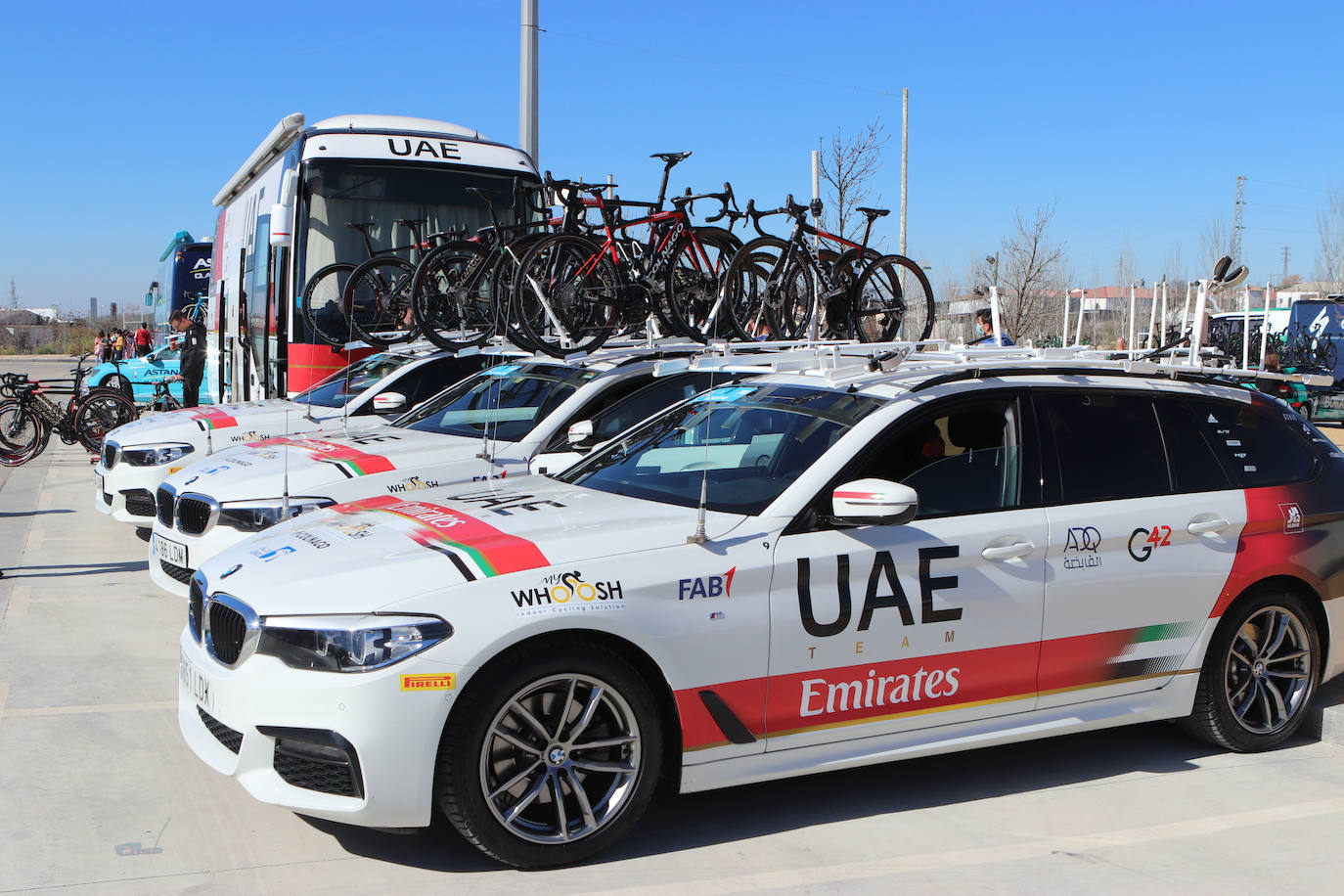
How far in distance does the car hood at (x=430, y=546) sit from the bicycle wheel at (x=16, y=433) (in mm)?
13171

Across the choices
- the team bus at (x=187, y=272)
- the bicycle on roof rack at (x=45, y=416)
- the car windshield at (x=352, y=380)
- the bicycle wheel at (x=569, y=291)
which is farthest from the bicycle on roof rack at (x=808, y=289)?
the team bus at (x=187, y=272)

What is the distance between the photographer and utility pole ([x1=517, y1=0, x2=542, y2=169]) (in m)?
16.1

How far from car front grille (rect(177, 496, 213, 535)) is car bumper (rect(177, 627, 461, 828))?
11.3 feet

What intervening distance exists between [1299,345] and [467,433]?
72.8ft

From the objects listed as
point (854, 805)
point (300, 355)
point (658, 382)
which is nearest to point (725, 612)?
point (854, 805)

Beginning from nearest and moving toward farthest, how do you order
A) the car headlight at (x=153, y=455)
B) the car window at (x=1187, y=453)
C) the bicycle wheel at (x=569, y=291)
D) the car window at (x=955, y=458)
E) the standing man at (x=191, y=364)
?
the car window at (x=955, y=458), the car window at (x=1187, y=453), the bicycle wheel at (x=569, y=291), the car headlight at (x=153, y=455), the standing man at (x=191, y=364)

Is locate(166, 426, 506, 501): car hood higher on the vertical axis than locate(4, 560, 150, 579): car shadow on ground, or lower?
higher

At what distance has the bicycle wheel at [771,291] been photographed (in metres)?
8.92

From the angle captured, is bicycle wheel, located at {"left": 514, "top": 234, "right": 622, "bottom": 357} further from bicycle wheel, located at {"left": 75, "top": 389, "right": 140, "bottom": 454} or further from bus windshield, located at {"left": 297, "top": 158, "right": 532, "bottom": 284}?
bicycle wheel, located at {"left": 75, "top": 389, "right": 140, "bottom": 454}

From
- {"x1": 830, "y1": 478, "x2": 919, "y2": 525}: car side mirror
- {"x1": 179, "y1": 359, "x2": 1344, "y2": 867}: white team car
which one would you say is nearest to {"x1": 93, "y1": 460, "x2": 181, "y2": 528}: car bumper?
{"x1": 179, "y1": 359, "x2": 1344, "y2": 867}: white team car

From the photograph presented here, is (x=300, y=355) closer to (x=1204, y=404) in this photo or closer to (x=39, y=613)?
(x=39, y=613)

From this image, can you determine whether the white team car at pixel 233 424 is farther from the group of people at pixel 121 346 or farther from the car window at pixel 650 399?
the group of people at pixel 121 346

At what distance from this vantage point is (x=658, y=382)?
7.43 m

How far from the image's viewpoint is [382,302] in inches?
440
